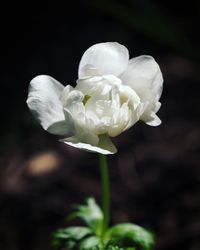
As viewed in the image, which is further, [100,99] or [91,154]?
[91,154]

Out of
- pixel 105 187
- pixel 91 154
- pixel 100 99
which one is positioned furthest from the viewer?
pixel 91 154

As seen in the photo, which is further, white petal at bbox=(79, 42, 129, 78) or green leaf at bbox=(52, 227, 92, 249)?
green leaf at bbox=(52, 227, 92, 249)

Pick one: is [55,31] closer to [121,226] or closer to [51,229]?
[51,229]

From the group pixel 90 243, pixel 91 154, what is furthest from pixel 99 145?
pixel 91 154

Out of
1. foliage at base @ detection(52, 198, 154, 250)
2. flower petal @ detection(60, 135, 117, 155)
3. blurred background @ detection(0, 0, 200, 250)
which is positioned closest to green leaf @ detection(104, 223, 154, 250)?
foliage at base @ detection(52, 198, 154, 250)

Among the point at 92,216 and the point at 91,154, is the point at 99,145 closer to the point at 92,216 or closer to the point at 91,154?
the point at 92,216

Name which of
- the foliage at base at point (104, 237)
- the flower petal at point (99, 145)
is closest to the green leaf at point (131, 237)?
the foliage at base at point (104, 237)

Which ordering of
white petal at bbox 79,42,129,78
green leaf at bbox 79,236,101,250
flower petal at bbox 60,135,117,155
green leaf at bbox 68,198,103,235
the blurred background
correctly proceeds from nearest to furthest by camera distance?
flower petal at bbox 60,135,117,155 → white petal at bbox 79,42,129,78 → green leaf at bbox 79,236,101,250 → green leaf at bbox 68,198,103,235 → the blurred background

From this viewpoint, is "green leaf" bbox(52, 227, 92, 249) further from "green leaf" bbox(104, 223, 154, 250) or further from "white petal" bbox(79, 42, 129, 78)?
"white petal" bbox(79, 42, 129, 78)
